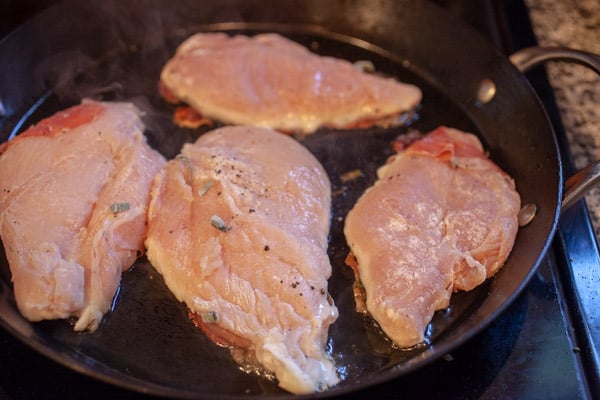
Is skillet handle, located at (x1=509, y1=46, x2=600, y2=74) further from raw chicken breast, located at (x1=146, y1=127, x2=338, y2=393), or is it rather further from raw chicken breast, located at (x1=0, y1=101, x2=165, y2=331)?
raw chicken breast, located at (x1=0, y1=101, x2=165, y2=331)

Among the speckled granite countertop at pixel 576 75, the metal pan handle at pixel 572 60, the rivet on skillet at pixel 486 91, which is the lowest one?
the speckled granite countertop at pixel 576 75

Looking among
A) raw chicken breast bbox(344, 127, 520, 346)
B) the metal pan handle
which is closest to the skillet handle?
Result: the metal pan handle

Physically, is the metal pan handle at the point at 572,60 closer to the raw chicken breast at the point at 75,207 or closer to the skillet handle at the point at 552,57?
the skillet handle at the point at 552,57

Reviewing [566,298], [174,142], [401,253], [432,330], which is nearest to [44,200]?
[174,142]

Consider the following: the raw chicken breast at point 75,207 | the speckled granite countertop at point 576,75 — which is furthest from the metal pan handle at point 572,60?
the raw chicken breast at point 75,207

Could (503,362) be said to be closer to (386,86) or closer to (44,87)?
(386,86)
